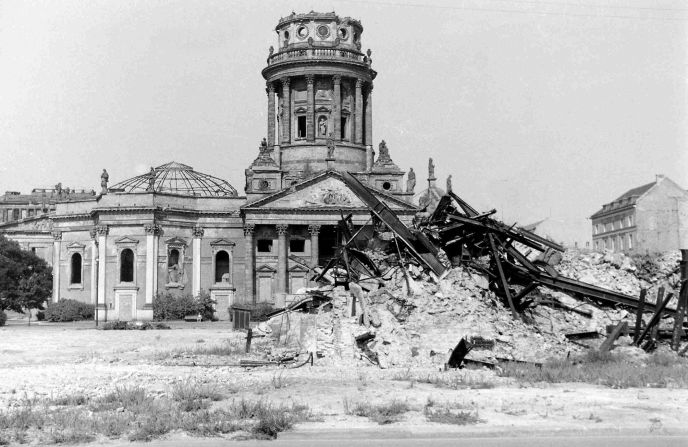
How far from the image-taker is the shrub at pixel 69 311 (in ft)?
173

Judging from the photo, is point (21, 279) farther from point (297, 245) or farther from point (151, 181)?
point (297, 245)

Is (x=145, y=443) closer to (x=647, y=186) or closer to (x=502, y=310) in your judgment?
(x=502, y=310)

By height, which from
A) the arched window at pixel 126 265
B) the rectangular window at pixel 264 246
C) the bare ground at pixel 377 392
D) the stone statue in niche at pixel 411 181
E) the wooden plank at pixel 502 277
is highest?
the stone statue in niche at pixel 411 181

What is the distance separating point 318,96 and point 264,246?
1282 cm

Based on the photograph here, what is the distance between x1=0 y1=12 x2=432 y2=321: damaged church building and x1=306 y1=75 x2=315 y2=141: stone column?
0.08 meters

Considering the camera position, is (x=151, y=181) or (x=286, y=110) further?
(x=286, y=110)

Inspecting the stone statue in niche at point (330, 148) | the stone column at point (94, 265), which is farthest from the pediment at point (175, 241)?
the stone statue in niche at point (330, 148)

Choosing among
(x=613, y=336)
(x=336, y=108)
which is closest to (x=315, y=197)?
(x=336, y=108)

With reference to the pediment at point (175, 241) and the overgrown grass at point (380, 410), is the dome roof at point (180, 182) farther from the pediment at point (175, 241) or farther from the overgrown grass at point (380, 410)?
the overgrown grass at point (380, 410)

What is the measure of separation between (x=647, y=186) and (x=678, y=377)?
55563 mm

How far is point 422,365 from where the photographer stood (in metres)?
19.8

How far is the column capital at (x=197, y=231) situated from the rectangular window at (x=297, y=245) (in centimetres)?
614

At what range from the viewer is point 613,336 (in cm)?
1989

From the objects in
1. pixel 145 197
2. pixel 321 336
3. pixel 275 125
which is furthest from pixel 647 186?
pixel 321 336
